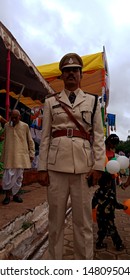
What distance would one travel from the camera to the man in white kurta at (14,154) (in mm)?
4352


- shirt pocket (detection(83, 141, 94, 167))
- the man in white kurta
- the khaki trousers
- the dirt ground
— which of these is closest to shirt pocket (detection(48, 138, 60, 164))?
the khaki trousers

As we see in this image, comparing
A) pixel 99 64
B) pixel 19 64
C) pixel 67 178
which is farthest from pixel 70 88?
pixel 99 64

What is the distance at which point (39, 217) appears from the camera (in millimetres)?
4051

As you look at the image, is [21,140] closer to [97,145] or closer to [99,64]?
[97,145]

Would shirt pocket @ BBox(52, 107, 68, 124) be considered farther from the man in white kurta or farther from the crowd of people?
the man in white kurta

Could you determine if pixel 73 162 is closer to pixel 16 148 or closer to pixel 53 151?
pixel 53 151

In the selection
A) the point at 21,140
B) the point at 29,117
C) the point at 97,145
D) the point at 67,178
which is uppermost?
the point at 29,117

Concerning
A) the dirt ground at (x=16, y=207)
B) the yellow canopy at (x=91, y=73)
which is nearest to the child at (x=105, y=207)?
the dirt ground at (x=16, y=207)

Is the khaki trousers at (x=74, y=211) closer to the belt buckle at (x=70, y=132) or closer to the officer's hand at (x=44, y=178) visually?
the officer's hand at (x=44, y=178)

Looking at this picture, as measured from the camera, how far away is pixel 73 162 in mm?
2064

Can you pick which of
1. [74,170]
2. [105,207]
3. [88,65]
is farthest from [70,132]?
[88,65]
